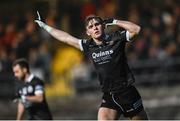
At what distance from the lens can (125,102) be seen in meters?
10.4

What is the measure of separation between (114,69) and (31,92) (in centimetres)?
257

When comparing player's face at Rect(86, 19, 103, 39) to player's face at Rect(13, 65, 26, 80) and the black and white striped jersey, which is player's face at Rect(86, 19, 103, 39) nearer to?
the black and white striped jersey

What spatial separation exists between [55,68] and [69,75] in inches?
20.6

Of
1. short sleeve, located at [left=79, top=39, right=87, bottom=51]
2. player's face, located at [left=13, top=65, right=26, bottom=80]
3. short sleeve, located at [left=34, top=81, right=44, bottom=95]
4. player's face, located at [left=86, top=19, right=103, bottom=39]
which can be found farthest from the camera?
player's face, located at [left=13, top=65, right=26, bottom=80]

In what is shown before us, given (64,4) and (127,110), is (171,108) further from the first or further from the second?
(127,110)

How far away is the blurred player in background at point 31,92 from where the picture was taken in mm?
12250

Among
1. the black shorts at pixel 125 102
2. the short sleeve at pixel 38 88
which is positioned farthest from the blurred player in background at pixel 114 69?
the short sleeve at pixel 38 88

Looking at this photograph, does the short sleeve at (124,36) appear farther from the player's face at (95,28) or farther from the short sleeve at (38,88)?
the short sleeve at (38,88)

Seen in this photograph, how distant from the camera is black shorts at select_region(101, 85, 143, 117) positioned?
406 inches

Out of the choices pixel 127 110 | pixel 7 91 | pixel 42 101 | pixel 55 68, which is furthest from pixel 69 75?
pixel 127 110

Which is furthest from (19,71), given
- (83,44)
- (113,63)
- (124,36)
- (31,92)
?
(124,36)

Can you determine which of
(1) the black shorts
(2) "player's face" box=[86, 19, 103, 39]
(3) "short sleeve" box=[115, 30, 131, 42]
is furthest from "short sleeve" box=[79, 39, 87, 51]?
(1) the black shorts

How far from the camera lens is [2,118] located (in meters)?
17.6

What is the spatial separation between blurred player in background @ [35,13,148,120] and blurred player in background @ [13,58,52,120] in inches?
84.2
